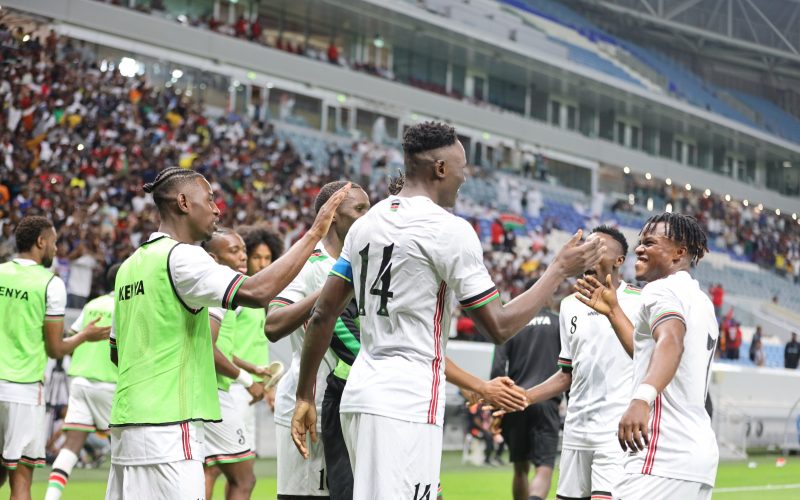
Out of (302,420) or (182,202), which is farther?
(182,202)

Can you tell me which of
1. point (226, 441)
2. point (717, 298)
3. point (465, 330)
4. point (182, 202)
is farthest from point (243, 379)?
point (717, 298)

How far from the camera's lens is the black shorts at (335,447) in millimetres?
4926

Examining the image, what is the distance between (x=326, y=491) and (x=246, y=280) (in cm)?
156

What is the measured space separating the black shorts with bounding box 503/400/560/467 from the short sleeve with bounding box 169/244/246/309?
538 cm

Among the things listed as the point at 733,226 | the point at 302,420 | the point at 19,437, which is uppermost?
the point at 733,226

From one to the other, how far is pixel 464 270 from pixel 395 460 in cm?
78

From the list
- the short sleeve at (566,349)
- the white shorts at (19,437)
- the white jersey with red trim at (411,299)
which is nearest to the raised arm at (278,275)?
the white jersey with red trim at (411,299)

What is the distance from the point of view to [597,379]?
682 centimetres

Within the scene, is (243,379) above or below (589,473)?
above

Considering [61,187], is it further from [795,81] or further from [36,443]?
[795,81]

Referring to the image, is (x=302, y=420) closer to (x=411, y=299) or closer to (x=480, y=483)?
(x=411, y=299)

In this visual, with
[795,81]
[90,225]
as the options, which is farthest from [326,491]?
[795,81]

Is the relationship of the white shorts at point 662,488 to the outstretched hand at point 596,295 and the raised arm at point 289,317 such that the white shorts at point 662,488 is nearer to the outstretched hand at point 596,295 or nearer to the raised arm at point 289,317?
the outstretched hand at point 596,295

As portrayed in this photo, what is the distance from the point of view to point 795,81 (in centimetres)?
5659
